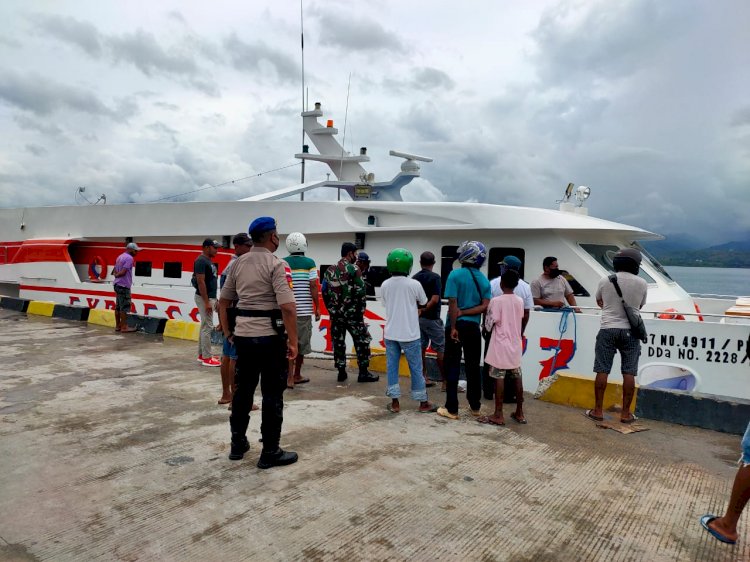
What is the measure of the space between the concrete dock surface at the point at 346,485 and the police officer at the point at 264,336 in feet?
0.77

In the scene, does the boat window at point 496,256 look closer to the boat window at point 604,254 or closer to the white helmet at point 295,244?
the boat window at point 604,254

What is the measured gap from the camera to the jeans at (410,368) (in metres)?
5.16

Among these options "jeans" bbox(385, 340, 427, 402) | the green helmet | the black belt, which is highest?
the green helmet

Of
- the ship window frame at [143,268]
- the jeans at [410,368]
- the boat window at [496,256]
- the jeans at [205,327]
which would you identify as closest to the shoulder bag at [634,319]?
the jeans at [410,368]

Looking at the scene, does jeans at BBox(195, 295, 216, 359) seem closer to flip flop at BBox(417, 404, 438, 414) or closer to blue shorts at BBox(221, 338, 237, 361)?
blue shorts at BBox(221, 338, 237, 361)

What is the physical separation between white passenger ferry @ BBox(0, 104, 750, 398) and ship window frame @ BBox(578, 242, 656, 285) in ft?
0.07

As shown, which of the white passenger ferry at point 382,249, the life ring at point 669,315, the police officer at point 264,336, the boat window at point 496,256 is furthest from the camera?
the boat window at point 496,256

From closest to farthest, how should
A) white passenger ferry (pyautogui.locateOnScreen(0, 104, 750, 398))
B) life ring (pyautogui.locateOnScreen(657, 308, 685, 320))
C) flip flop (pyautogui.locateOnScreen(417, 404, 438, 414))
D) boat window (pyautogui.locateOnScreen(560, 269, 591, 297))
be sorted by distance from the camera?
flip flop (pyautogui.locateOnScreen(417, 404, 438, 414))
life ring (pyautogui.locateOnScreen(657, 308, 685, 320))
white passenger ferry (pyautogui.locateOnScreen(0, 104, 750, 398))
boat window (pyautogui.locateOnScreen(560, 269, 591, 297))

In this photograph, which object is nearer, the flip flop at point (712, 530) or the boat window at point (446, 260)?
the flip flop at point (712, 530)

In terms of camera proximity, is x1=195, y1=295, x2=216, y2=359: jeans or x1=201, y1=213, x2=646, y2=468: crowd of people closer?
x1=201, y1=213, x2=646, y2=468: crowd of people

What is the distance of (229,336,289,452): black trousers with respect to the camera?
375 cm

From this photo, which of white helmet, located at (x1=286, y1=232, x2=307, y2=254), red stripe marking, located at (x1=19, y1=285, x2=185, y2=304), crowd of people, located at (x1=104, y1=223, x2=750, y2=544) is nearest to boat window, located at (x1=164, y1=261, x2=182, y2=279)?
red stripe marking, located at (x1=19, y1=285, x2=185, y2=304)

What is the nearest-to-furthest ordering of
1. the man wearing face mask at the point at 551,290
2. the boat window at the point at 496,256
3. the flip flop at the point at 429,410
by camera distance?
the flip flop at the point at 429,410
the man wearing face mask at the point at 551,290
the boat window at the point at 496,256

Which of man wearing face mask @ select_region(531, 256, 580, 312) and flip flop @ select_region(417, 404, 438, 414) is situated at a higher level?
man wearing face mask @ select_region(531, 256, 580, 312)
